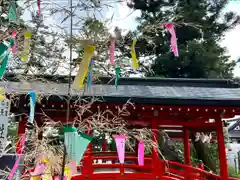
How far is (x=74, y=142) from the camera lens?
1957 mm

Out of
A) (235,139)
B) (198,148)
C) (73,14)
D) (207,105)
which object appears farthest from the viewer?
(235,139)

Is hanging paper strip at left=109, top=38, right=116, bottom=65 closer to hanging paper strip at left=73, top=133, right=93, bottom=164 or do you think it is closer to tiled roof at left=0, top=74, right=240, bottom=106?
tiled roof at left=0, top=74, right=240, bottom=106

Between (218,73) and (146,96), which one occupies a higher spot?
(218,73)

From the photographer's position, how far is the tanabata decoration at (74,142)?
6.23 feet

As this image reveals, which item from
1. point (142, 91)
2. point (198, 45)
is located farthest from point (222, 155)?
point (198, 45)

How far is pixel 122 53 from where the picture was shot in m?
2.82

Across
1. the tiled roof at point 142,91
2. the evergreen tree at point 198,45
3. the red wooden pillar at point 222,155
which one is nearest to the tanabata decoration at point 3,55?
the tiled roof at point 142,91

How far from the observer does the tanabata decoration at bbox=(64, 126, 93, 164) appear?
1.90 m

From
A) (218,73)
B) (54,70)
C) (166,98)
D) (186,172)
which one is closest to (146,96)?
(166,98)

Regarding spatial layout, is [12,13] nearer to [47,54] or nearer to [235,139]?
[47,54]

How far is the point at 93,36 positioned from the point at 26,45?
879 mm

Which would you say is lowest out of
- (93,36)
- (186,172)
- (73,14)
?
(186,172)

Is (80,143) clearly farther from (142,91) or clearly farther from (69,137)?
(142,91)

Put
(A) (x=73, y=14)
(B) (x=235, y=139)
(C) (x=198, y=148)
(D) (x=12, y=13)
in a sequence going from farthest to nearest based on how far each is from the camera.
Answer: (B) (x=235, y=139) < (C) (x=198, y=148) < (D) (x=12, y=13) < (A) (x=73, y=14)
